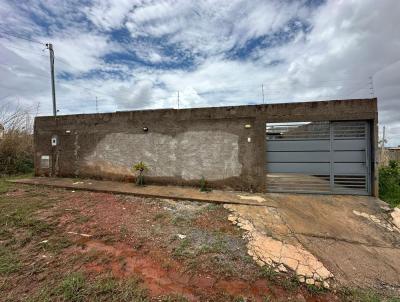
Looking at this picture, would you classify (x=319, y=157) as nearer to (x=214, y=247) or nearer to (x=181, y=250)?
(x=214, y=247)

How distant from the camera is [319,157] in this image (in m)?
6.70

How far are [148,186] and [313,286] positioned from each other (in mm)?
6018

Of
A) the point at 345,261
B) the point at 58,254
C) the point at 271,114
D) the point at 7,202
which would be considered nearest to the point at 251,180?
the point at 271,114

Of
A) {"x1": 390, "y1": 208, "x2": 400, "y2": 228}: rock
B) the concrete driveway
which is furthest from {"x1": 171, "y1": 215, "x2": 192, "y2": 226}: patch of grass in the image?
{"x1": 390, "y1": 208, "x2": 400, "y2": 228}: rock

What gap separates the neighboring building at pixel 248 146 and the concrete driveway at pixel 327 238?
758mm

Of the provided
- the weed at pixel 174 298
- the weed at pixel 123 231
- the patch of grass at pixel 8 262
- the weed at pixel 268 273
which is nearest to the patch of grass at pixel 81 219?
the weed at pixel 123 231

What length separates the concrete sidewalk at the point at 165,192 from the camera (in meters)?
6.16

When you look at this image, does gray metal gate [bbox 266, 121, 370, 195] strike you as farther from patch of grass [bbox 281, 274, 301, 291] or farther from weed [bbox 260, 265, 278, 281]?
patch of grass [bbox 281, 274, 301, 291]

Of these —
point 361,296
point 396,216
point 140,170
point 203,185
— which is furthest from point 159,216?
point 396,216

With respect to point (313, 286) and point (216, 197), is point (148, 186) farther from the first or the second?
point (313, 286)

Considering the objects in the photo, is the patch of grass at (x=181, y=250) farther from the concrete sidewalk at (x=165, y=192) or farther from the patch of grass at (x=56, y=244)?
the concrete sidewalk at (x=165, y=192)

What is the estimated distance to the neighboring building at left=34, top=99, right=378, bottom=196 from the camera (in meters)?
6.50

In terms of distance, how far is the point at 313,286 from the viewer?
9.76 ft

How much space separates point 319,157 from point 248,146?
215 centimetres
